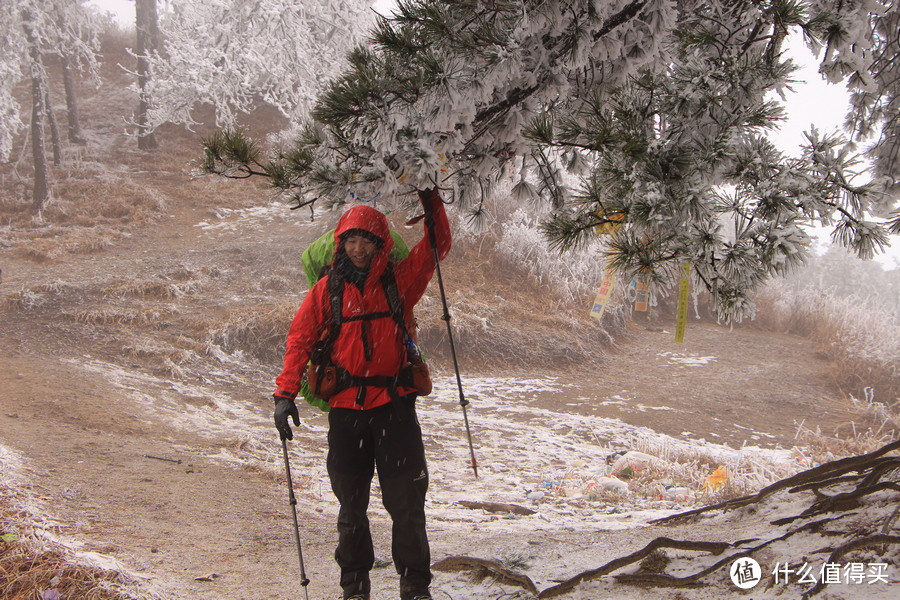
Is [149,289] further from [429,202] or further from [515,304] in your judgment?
[429,202]

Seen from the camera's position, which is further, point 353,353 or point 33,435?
point 33,435

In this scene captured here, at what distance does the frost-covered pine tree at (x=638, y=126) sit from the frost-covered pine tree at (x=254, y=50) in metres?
13.6

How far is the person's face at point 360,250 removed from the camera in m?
3.17

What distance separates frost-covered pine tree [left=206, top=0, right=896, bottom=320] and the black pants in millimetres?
1225

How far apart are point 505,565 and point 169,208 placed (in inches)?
583

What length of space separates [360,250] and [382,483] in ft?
3.99

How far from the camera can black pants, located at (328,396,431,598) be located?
314cm

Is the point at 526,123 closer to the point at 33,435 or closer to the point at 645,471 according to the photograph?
the point at 645,471

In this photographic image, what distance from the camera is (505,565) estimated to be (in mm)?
3953

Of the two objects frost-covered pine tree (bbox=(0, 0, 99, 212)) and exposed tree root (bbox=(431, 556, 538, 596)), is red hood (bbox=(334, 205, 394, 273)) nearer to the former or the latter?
exposed tree root (bbox=(431, 556, 538, 596))

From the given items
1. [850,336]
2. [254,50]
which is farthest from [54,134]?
[850,336]

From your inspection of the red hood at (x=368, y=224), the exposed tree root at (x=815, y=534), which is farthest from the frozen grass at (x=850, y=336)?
the red hood at (x=368, y=224)

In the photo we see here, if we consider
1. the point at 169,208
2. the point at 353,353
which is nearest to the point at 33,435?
the point at 353,353

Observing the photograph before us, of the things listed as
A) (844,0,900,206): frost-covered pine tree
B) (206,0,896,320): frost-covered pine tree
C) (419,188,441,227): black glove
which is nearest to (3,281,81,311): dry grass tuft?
(206,0,896,320): frost-covered pine tree
